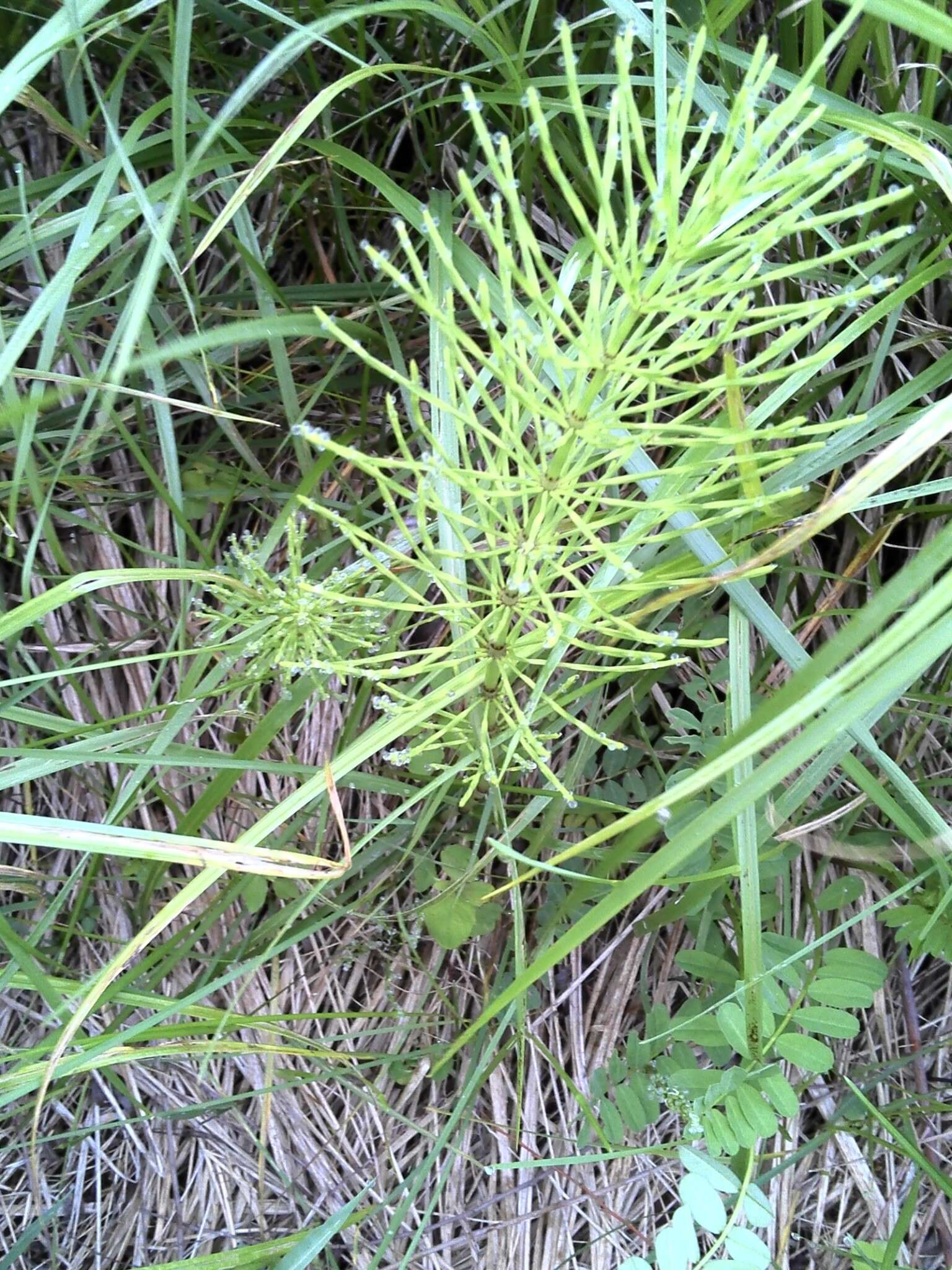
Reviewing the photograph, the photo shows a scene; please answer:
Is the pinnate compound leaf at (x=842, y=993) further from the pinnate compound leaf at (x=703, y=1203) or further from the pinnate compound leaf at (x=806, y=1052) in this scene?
the pinnate compound leaf at (x=703, y=1203)

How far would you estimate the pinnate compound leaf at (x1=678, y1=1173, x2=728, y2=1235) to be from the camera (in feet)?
3.02

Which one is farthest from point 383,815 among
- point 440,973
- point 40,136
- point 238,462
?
point 40,136

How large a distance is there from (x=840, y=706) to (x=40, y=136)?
1.42 m

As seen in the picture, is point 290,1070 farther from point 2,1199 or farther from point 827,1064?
point 827,1064

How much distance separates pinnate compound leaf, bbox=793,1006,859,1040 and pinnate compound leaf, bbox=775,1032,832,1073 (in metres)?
0.02

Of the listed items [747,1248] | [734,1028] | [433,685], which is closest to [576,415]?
[433,685]

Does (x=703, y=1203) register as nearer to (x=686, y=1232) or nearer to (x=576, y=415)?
(x=686, y=1232)

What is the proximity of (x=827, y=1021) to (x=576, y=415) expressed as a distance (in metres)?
0.72

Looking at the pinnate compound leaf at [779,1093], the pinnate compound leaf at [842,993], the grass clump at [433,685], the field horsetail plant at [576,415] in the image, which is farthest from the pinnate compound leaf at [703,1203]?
the field horsetail plant at [576,415]

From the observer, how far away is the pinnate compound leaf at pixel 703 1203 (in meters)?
0.92

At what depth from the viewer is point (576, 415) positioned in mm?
730

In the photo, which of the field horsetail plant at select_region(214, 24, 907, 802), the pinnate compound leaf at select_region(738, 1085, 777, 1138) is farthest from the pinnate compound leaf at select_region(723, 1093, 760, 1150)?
the field horsetail plant at select_region(214, 24, 907, 802)

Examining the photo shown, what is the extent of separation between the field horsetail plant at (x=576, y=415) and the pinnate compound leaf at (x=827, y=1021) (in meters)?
0.43

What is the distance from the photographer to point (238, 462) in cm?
140
